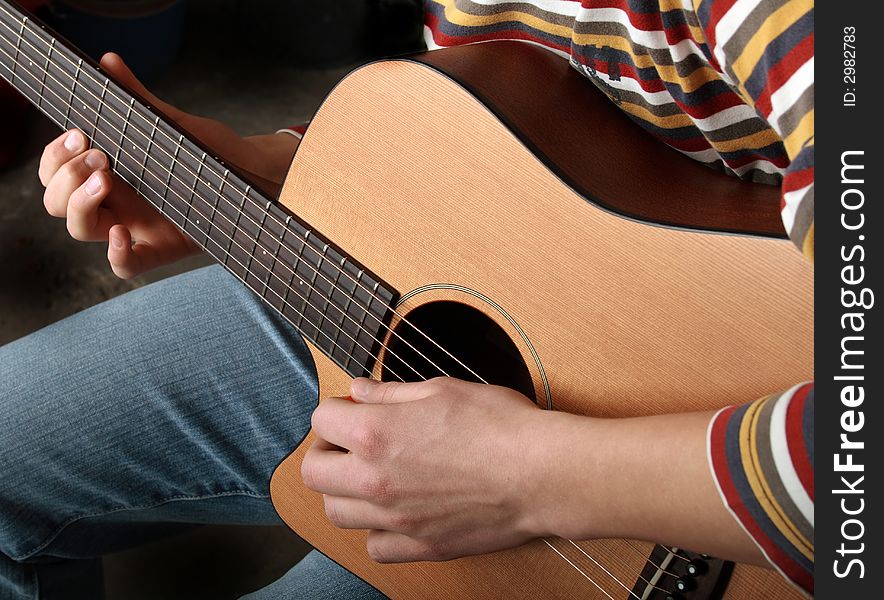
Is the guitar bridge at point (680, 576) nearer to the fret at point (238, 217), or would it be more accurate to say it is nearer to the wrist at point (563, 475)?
the wrist at point (563, 475)

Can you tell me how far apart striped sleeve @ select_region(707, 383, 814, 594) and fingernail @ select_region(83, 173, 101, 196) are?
63 centimetres

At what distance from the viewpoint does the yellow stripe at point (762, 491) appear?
0.45 meters

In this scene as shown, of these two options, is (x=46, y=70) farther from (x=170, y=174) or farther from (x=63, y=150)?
(x=170, y=174)

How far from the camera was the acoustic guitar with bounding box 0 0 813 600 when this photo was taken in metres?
0.56

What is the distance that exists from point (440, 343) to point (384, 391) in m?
0.09

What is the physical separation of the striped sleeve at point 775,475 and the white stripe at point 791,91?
0.17 m

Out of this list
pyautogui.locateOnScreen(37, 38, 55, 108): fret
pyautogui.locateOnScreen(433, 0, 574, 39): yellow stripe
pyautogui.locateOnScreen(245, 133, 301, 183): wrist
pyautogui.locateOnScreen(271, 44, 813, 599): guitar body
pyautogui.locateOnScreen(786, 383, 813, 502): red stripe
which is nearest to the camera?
pyautogui.locateOnScreen(786, 383, 813, 502): red stripe

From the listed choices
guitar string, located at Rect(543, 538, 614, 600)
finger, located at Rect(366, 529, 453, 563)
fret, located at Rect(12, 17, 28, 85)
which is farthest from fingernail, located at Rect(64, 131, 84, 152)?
guitar string, located at Rect(543, 538, 614, 600)

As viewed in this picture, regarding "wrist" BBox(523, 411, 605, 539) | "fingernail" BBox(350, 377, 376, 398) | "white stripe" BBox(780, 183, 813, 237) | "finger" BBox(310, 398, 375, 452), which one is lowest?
"finger" BBox(310, 398, 375, 452)

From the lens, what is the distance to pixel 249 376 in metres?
0.80

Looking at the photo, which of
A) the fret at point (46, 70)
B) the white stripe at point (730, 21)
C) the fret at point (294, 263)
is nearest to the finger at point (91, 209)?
the fret at point (46, 70)

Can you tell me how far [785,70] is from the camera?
470mm

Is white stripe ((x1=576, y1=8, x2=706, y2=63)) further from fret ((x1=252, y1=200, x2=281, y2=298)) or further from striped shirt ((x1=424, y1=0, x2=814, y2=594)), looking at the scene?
fret ((x1=252, y1=200, x2=281, y2=298))
